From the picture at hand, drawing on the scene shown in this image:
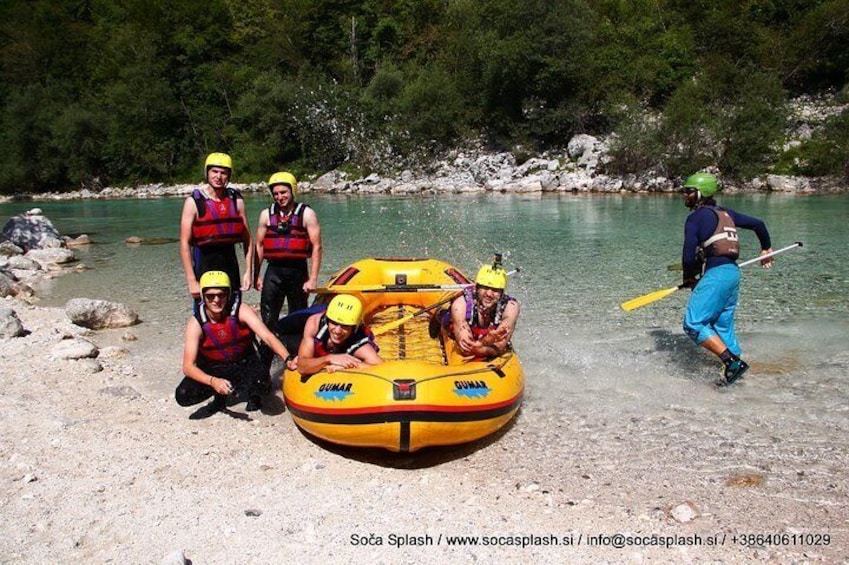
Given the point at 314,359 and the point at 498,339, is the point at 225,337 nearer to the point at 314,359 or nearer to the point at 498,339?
the point at 314,359

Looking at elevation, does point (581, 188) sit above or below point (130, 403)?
above

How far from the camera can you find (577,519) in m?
2.90

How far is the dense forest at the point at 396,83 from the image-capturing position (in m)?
23.8

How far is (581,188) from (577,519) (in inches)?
855

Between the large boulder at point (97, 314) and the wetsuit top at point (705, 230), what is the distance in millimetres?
5500

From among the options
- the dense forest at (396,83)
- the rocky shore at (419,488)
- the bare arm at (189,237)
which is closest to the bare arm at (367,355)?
the rocky shore at (419,488)

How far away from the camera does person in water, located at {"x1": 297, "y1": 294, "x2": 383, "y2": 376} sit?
3703 mm

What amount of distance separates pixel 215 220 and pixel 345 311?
1374 mm

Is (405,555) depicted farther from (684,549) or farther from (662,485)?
(662,485)

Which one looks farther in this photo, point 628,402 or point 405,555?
point 628,402

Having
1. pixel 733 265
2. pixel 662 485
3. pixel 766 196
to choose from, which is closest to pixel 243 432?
pixel 662 485

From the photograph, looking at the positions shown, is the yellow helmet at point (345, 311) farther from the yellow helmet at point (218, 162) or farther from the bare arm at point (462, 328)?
the yellow helmet at point (218, 162)

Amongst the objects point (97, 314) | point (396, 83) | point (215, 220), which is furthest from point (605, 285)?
point (396, 83)

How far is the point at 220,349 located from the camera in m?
3.99
